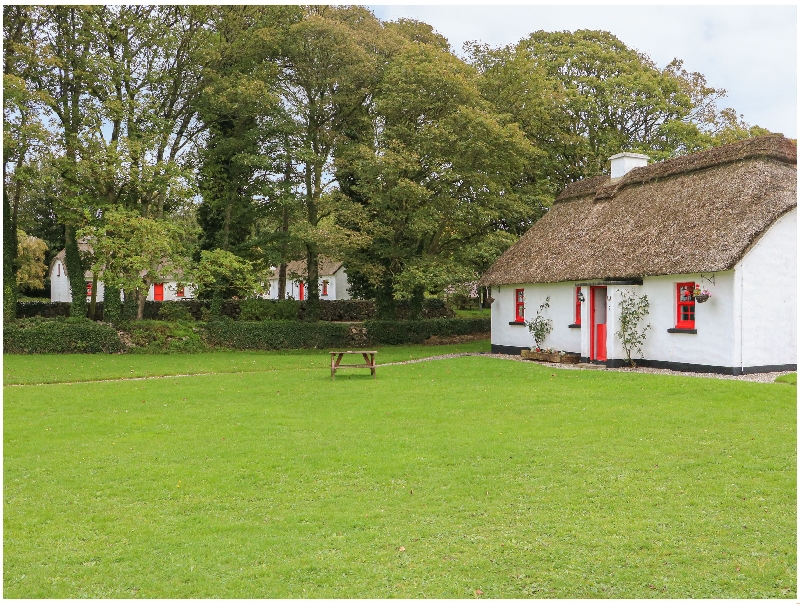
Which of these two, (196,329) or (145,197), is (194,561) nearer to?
(196,329)

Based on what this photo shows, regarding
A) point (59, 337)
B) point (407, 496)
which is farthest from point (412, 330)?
point (407, 496)

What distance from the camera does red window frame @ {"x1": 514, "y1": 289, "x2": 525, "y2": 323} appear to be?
26547 mm

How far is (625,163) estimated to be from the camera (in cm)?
2644

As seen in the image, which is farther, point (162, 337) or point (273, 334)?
point (273, 334)

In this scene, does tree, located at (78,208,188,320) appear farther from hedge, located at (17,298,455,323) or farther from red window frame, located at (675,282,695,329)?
red window frame, located at (675,282,695,329)

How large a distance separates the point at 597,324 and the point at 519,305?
4.49 meters

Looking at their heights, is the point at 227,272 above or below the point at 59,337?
above

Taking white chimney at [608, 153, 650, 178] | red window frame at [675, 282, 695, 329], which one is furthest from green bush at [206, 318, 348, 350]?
red window frame at [675, 282, 695, 329]

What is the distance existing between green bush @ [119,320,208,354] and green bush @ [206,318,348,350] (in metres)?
0.81

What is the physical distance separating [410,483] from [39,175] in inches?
987

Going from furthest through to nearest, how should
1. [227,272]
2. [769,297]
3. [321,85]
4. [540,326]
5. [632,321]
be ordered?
[321,85], [227,272], [540,326], [632,321], [769,297]

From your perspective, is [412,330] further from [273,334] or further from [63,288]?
[63,288]

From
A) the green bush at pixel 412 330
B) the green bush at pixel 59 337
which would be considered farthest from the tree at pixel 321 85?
the green bush at pixel 59 337

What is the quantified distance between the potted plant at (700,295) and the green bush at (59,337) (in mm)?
21092
